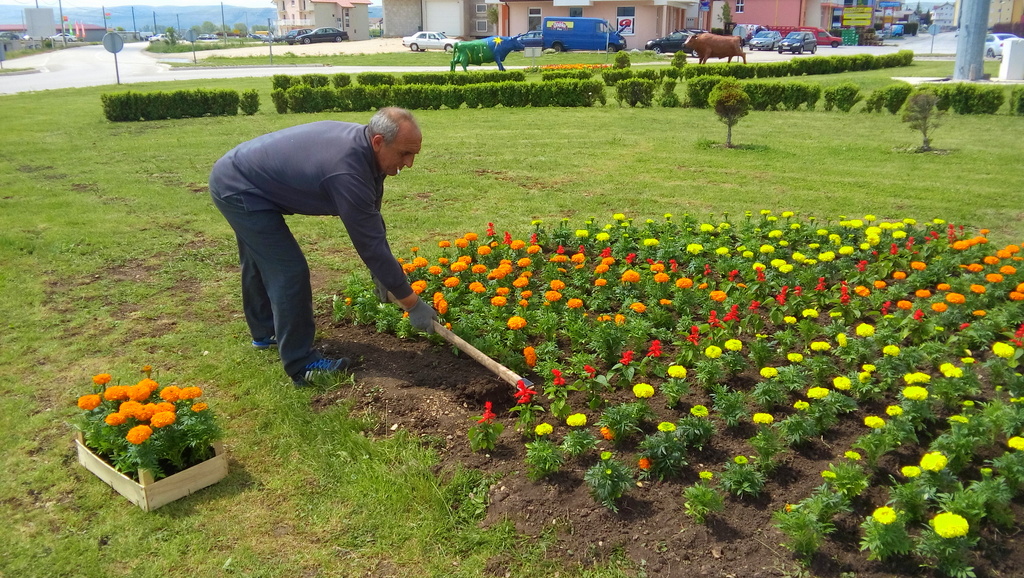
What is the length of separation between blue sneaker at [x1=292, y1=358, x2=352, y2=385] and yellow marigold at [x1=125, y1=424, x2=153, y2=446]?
→ 3.97 ft

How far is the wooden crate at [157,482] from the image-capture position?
3.32 metres

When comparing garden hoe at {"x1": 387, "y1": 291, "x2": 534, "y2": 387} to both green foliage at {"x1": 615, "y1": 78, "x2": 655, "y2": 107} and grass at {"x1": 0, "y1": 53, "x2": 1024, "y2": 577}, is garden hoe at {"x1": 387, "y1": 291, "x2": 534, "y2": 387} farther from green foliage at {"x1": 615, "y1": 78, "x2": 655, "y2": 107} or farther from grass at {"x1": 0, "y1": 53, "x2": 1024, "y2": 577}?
green foliage at {"x1": 615, "y1": 78, "x2": 655, "y2": 107}

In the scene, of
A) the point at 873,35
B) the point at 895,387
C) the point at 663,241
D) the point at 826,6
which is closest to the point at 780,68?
the point at 663,241

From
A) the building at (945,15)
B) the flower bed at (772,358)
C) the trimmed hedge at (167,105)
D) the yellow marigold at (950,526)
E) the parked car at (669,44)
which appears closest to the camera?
the yellow marigold at (950,526)

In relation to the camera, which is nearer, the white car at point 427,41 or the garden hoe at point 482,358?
the garden hoe at point 482,358

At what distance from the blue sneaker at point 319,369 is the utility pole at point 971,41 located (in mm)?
22553

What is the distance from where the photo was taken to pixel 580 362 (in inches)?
162

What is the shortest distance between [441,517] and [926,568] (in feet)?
6.26

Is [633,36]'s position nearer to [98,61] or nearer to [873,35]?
[873,35]

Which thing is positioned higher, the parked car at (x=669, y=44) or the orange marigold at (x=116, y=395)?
the parked car at (x=669, y=44)

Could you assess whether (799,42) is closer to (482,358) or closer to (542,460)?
(482,358)

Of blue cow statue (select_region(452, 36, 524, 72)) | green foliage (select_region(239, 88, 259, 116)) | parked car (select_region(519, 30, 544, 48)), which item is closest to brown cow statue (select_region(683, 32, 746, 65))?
blue cow statue (select_region(452, 36, 524, 72))

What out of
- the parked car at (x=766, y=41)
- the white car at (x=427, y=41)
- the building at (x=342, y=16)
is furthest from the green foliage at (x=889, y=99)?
the building at (x=342, y=16)

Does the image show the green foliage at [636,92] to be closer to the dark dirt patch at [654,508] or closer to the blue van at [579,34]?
the dark dirt patch at [654,508]
